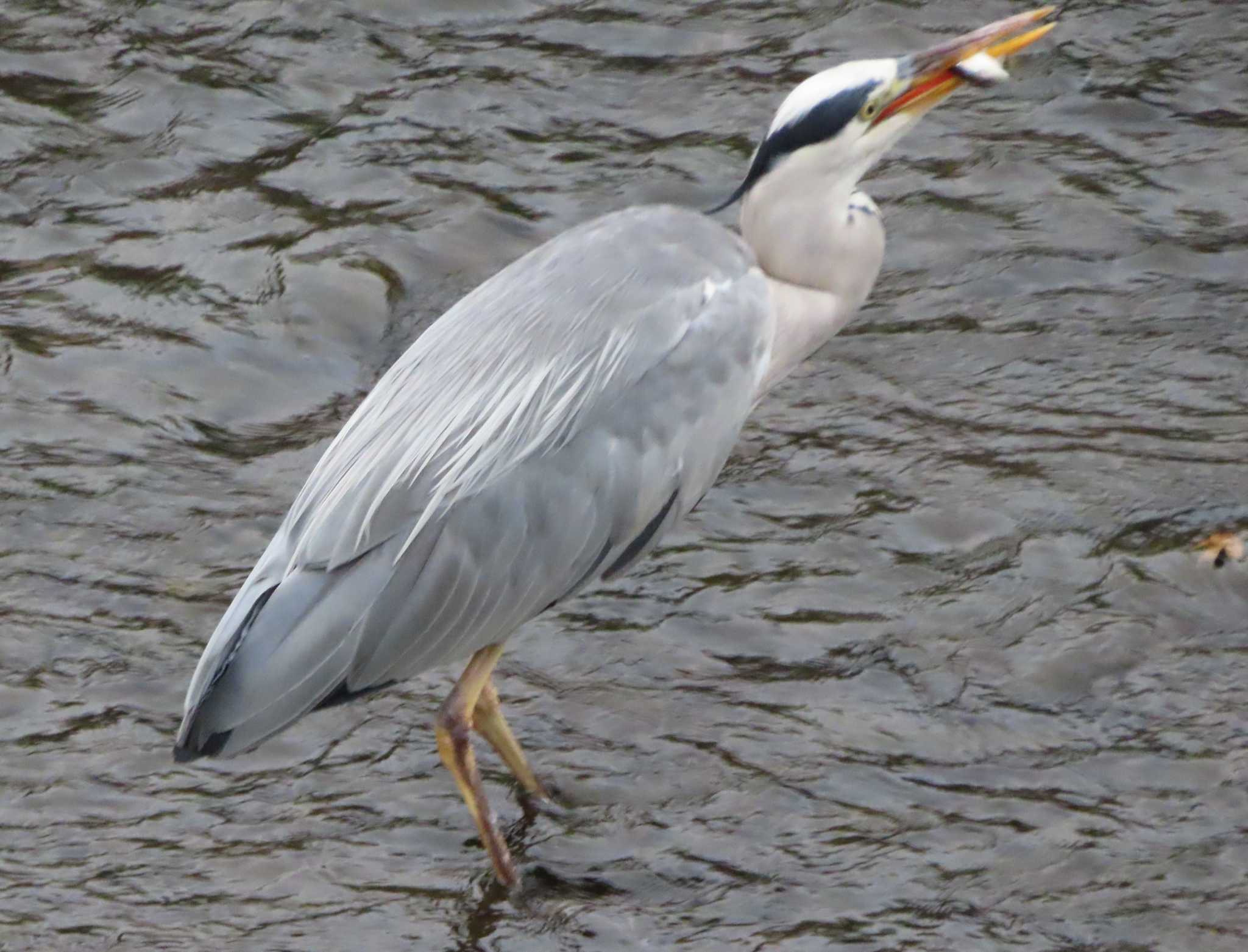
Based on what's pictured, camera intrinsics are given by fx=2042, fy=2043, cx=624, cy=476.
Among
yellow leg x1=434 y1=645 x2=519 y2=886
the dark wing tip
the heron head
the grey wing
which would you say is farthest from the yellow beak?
the dark wing tip

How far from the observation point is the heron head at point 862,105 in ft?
16.4

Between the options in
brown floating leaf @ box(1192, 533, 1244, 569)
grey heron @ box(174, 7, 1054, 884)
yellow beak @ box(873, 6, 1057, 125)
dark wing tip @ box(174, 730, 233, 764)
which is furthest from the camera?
brown floating leaf @ box(1192, 533, 1244, 569)

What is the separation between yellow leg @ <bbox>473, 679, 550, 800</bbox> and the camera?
5.05m

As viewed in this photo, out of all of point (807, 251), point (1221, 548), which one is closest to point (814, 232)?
point (807, 251)

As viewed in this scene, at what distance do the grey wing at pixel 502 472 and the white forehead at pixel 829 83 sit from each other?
1.20 ft

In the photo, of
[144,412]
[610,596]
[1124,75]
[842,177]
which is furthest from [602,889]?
[1124,75]

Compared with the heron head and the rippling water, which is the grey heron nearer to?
the heron head

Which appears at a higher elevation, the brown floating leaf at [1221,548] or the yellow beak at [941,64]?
the yellow beak at [941,64]

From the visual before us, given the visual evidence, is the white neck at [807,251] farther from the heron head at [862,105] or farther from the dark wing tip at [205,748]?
the dark wing tip at [205,748]

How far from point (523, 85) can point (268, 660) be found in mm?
4023

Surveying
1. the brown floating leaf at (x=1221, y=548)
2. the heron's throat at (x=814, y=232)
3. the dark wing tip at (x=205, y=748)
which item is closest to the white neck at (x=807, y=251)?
the heron's throat at (x=814, y=232)

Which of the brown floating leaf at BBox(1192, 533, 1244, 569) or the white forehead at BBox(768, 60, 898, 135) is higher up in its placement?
the white forehead at BBox(768, 60, 898, 135)

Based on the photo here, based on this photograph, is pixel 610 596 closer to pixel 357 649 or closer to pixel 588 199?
pixel 357 649

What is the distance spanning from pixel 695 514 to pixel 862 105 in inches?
59.5
